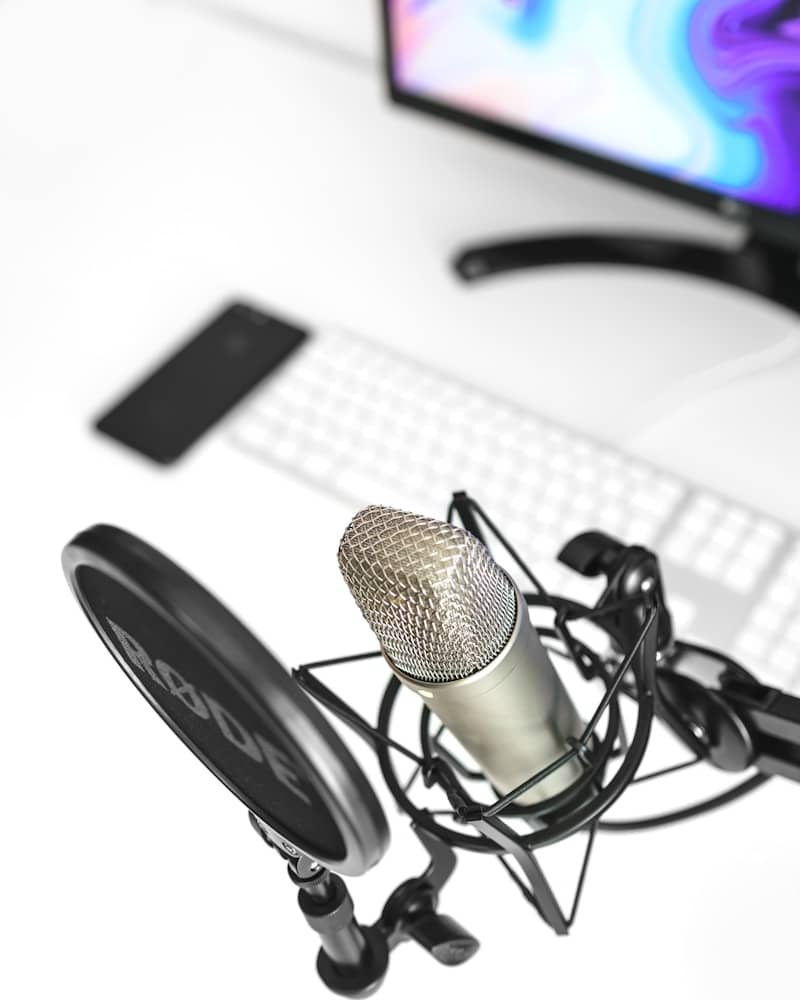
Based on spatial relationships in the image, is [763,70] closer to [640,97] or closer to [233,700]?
[640,97]

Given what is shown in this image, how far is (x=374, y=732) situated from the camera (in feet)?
1.49

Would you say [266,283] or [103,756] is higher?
[266,283]

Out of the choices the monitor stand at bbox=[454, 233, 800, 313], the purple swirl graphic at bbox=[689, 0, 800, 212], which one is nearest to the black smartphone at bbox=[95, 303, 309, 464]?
the monitor stand at bbox=[454, 233, 800, 313]

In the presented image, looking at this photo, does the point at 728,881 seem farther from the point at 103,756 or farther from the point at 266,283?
the point at 266,283

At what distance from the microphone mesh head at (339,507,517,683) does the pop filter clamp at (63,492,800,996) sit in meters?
0.04

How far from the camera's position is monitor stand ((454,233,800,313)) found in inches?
38.6

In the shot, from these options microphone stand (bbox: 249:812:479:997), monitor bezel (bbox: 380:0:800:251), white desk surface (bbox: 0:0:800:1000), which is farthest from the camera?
monitor bezel (bbox: 380:0:800:251)

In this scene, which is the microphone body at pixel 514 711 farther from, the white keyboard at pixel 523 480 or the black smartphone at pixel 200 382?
the black smartphone at pixel 200 382

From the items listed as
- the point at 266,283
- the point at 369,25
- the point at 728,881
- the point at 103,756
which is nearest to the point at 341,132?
the point at 369,25

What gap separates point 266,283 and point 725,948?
0.66m

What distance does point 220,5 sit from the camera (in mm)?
1332

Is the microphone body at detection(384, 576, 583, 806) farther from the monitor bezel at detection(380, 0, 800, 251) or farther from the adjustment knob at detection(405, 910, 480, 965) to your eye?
the monitor bezel at detection(380, 0, 800, 251)

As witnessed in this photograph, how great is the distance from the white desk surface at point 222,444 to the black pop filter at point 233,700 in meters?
0.26

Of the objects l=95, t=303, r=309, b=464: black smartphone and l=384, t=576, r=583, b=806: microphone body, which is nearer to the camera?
l=384, t=576, r=583, b=806: microphone body
